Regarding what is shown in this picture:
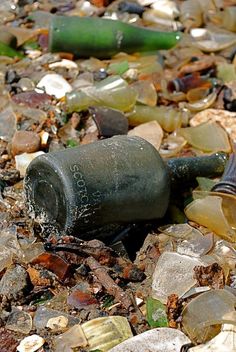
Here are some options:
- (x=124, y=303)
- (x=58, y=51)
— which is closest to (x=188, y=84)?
(x=58, y=51)

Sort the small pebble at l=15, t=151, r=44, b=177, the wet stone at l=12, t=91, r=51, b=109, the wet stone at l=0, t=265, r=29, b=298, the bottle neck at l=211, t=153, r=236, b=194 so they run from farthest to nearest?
the wet stone at l=12, t=91, r=51, b=109 < the small pebble at l=15, t=151, r=44, b=177 < the bottle neck at l=211, t=153, r=236, b=194 < the wet stone at l=0, t=265, r=29, b=298

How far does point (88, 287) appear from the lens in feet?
5.28

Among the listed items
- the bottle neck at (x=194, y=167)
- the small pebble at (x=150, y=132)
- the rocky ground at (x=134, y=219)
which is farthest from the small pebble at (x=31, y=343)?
the small pebble at (x=150, y=132)

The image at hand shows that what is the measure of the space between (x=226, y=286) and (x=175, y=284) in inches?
4.3

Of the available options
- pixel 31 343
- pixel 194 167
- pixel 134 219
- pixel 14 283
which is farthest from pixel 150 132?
pixel 31 343

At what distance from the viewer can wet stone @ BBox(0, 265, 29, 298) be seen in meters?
1.59

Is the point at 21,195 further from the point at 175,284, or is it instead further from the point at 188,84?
the point at 188,84

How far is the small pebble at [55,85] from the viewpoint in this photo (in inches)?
95.0

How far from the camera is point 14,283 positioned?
5.27ft

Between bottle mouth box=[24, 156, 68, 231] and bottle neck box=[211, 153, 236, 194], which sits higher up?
bottle mouth box=[24, 156, 68, 231]

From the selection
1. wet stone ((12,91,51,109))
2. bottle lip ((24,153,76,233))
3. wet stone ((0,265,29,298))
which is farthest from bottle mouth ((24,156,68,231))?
wet stone ((12,91,51,109))

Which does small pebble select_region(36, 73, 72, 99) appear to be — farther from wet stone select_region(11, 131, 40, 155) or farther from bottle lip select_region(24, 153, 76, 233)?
bottle lip select_region(24, 153, 76, 233)

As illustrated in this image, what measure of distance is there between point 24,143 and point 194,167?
49cm

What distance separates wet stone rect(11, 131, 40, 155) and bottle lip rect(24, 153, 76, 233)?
35 centimetres
